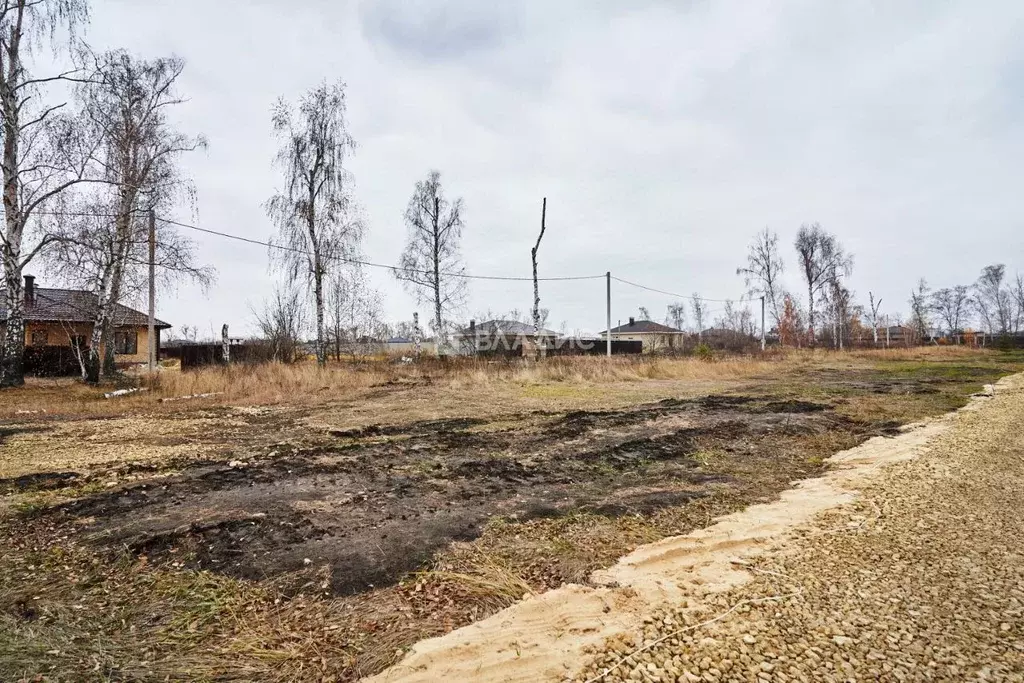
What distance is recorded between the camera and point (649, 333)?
58.9m

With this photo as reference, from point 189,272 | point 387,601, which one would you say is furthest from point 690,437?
point 189,272

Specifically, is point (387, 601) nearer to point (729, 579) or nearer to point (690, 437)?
point (729, 579)

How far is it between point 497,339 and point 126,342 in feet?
61.5

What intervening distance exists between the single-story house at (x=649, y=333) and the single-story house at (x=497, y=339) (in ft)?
102

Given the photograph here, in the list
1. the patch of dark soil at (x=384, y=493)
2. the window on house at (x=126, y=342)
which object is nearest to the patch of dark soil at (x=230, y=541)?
the patch of dark soil at (x=384, y=493)

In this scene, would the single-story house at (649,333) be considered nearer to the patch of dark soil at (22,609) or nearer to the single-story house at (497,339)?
the single-story house at (497,339)

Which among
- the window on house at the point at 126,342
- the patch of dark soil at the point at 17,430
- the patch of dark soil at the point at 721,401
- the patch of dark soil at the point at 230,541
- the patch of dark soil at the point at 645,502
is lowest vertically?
the patch of dark soil at the point at 645,502

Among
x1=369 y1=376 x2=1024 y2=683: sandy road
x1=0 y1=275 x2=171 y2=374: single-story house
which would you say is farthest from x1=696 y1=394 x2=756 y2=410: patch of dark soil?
x1=0 y1=275 x2=171 y2=374: single-story house

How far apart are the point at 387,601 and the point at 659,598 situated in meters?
1.29

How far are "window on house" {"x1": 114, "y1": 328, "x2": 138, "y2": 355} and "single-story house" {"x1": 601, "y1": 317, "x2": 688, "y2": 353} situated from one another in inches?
1652

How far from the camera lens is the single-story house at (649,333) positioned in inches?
2242

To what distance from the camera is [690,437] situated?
21.2 feet

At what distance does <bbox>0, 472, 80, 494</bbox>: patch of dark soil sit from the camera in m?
3.90

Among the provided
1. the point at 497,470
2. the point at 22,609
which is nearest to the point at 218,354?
the point at 497,470
